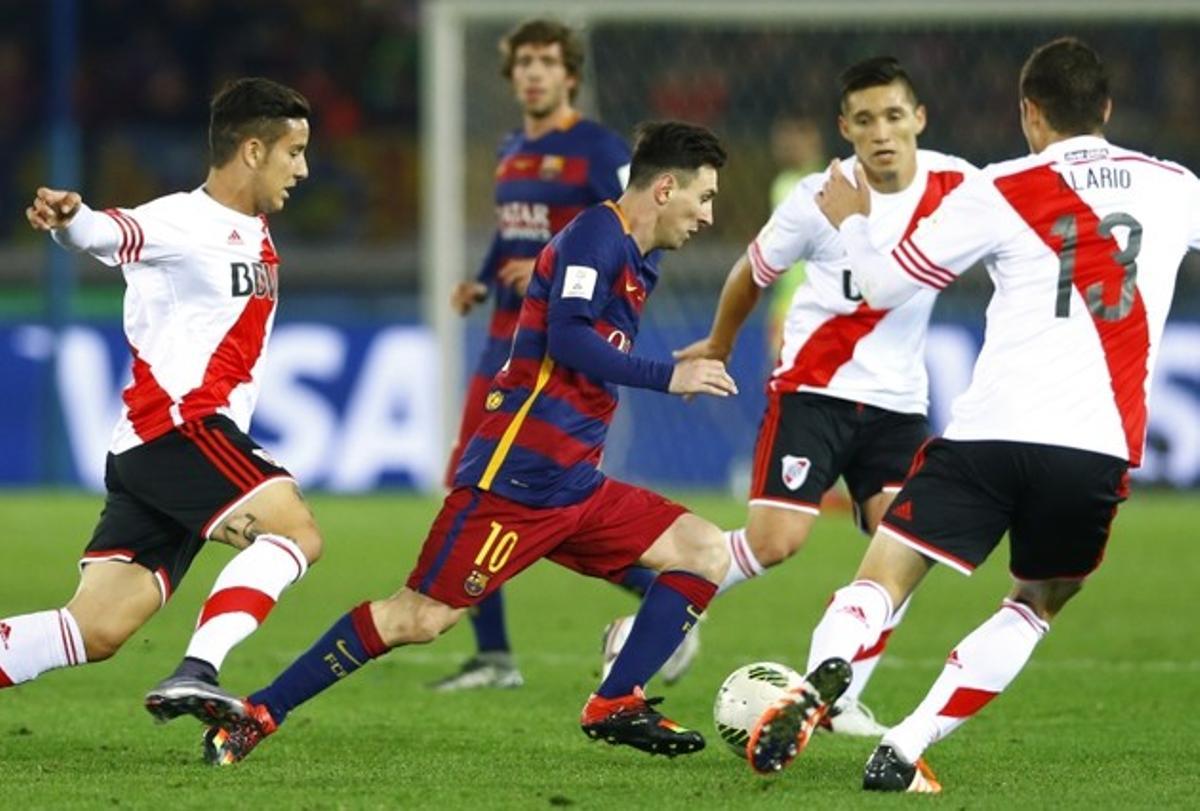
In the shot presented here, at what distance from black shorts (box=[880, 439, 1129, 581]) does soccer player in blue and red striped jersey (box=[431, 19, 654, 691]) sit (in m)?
3.22

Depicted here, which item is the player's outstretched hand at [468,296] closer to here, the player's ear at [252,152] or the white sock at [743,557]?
the white sock at [743,557]

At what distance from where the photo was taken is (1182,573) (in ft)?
44.3

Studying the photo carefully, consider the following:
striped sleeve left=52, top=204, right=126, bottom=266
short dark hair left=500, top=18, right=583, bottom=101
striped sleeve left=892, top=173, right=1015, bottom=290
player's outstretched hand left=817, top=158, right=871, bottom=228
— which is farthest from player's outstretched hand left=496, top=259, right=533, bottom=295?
striped sleeve left=892, top=173, right=1015, bottom=290

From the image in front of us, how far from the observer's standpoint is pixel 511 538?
6832 mm

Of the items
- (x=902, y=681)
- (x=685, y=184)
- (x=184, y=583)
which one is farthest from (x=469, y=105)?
(x=685, y=184)

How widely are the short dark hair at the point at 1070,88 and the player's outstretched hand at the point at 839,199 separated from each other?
0.89 m

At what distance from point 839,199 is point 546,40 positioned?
2.60 meters

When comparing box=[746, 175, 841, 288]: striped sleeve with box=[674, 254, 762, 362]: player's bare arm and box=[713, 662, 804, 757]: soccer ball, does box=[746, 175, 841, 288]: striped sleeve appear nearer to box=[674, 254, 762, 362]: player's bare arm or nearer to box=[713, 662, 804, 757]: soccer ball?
box=[674, 254, 762, 362]: player's bare arm

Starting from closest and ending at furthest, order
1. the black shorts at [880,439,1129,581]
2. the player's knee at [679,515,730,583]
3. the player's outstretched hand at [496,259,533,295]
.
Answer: the black shorts at [880,439,1129,581] → the player's knee at [679,515,730,583] → the player's outstretched hand at [496,259,533,295]

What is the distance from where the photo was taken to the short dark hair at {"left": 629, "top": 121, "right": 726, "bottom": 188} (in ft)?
22.8

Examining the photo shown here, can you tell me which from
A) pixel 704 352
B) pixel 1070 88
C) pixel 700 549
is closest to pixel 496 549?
pixel 700 549

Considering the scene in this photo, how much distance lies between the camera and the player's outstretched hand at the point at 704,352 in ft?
24.7

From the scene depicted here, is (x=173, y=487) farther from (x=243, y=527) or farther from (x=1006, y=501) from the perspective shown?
(x=1006, y=501)

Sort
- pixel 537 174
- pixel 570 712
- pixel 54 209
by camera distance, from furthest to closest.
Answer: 1. pixel 537 174
2. pixel 570 712
3. pixel 54 209
